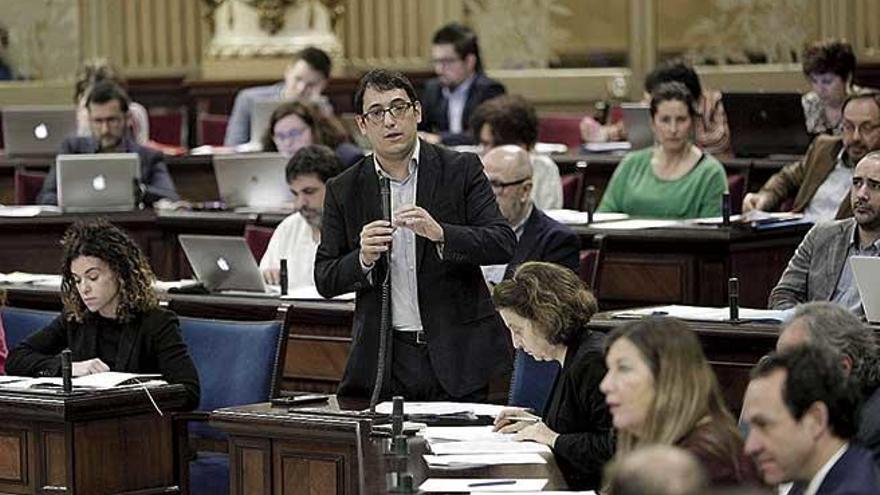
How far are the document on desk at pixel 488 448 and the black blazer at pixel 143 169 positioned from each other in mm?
5344

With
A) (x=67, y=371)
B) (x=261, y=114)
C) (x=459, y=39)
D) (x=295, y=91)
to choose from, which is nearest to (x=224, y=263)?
(x=67, y=371)

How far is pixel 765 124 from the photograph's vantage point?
9.64m

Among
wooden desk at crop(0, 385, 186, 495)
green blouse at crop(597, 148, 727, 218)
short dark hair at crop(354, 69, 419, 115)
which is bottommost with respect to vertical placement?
wooden desk at crop(0, 385, 186, 495)

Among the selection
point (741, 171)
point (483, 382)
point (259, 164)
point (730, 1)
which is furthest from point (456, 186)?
point (730, 1)

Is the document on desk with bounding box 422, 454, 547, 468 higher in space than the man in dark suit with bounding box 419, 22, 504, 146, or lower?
lower

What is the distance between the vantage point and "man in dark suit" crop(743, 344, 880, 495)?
3.30 metres

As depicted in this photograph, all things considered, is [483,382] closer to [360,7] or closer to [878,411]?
[878,411]

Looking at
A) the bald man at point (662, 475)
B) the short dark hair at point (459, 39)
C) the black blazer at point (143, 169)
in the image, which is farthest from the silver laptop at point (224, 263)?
the bald man at point (662, 475)

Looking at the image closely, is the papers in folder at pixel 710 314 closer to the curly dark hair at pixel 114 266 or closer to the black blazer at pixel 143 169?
the curly dark hair at pixel 114 266

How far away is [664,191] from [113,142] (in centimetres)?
290

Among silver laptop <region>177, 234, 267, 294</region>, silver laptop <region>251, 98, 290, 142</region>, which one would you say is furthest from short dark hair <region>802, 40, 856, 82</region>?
silver laptop <region>177, 234, 267, 294</region>

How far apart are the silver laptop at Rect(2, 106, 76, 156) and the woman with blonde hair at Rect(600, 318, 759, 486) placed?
7993 millimetres

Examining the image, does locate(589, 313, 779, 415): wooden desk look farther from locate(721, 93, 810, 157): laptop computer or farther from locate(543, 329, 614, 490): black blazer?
locate(721, 93, 810, 157): laptop computer

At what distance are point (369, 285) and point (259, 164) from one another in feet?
12.2
